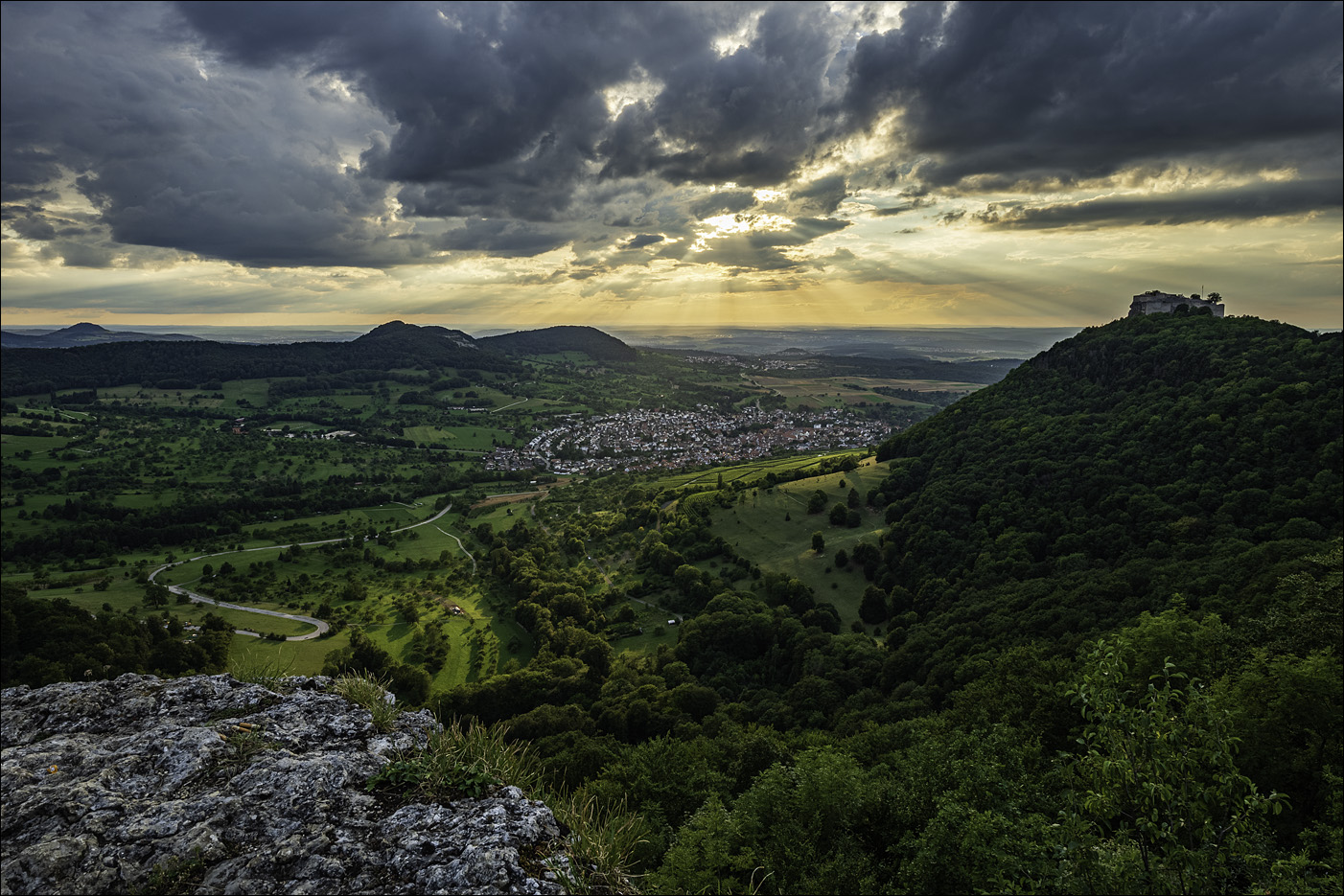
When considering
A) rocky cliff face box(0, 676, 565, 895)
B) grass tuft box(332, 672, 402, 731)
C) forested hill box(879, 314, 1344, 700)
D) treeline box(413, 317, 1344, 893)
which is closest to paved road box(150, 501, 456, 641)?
treeline box(413, 317, 1344, 893)

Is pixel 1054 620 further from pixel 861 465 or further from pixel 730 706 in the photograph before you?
pixel 861 465

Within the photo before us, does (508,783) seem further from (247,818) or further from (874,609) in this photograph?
(874,609)

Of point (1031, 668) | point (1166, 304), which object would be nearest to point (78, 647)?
point (1031, 668)

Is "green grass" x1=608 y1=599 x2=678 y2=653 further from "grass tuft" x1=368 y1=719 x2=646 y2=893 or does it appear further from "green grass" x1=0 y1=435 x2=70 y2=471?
"green grass" x1=0 y1=435 x2=70 y2=471

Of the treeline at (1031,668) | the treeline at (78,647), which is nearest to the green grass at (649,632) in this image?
the treeline at (1031,668)

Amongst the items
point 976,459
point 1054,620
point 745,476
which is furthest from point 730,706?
point 745,476

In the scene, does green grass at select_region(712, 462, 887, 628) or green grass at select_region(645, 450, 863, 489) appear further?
green grass at select_region(645, 450, 863, 489)

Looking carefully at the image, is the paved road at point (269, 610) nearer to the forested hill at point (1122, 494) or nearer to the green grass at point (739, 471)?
the green grass at point (739, 471)
